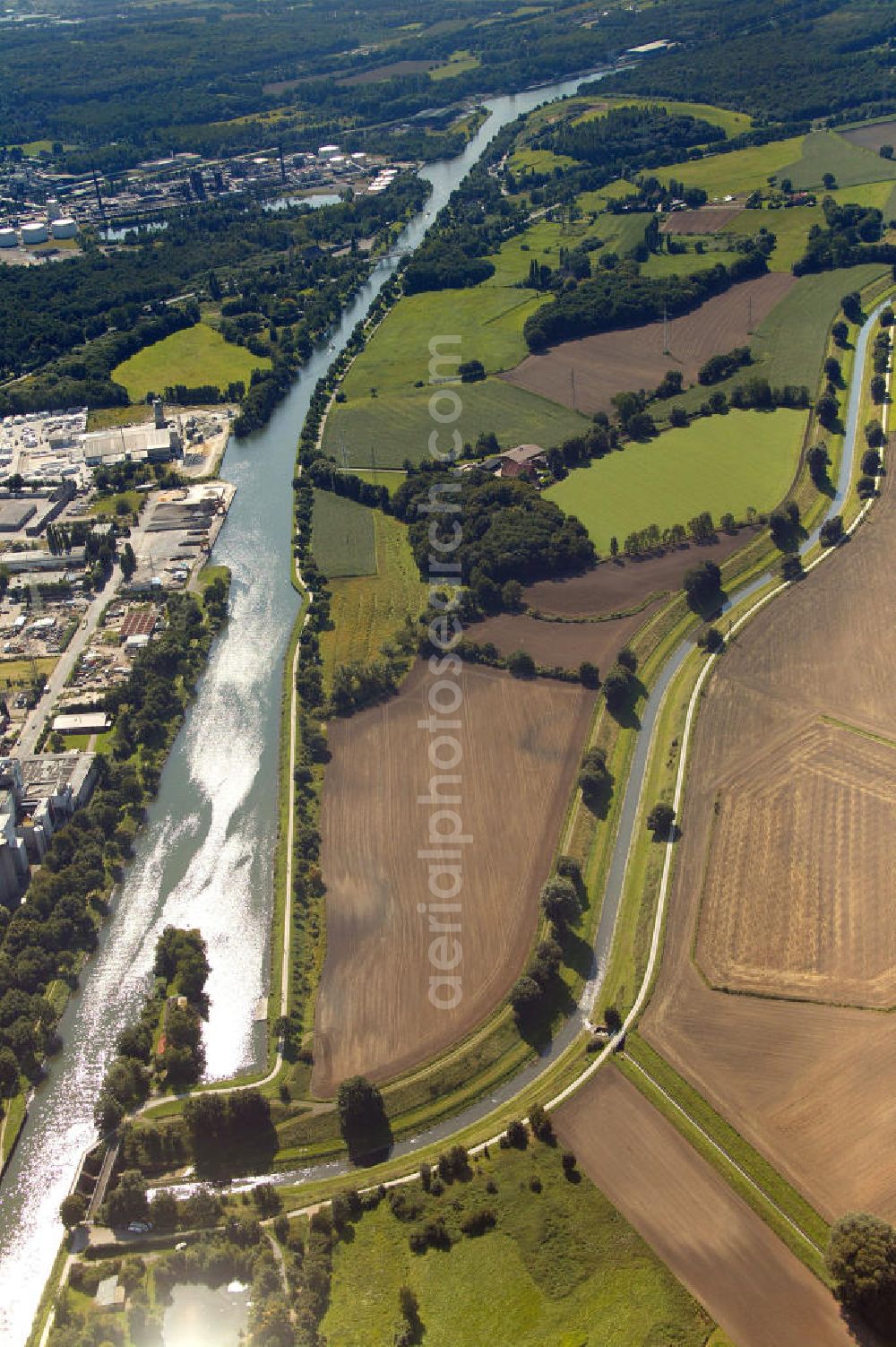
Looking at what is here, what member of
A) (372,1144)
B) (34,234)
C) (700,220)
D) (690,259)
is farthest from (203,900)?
(34,234)

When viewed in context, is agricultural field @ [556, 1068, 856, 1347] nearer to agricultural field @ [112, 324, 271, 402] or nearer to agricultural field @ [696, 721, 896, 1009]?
agricultural field @ [696, 721, 896, 1009]

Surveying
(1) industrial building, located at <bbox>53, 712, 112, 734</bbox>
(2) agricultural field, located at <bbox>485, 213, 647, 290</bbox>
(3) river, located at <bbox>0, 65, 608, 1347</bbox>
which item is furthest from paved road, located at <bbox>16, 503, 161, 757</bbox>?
(2) agricultural field, located at <bbox>485, 213, 647, 290</bbox>

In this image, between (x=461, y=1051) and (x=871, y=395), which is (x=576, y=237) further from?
(x=461, y=1051)

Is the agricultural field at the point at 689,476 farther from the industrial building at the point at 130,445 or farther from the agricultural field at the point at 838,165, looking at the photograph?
the agricultural field at the point at 838,165

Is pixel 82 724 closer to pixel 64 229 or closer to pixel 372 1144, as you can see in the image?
pixel 372 1144

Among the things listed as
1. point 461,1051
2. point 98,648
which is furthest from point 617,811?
point 98,648

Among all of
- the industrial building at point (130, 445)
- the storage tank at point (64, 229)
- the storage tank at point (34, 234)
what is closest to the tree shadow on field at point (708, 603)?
the industrial building at point (130, 445)
